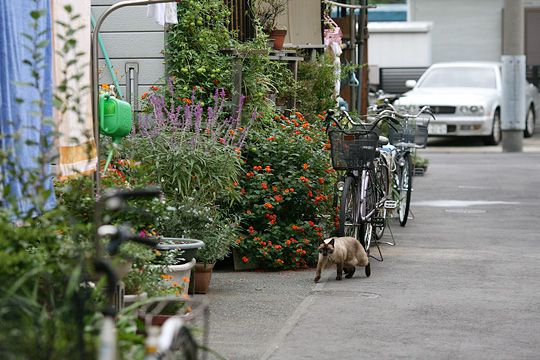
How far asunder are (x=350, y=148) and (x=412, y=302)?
210 cm

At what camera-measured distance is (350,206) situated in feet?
33.3

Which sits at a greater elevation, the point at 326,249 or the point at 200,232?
the point at 200,232

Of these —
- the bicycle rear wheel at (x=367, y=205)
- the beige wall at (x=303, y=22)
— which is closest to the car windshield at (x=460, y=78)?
the beige wall at (x=303, y=22)

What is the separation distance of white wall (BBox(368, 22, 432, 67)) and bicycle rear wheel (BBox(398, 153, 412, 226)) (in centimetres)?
1778

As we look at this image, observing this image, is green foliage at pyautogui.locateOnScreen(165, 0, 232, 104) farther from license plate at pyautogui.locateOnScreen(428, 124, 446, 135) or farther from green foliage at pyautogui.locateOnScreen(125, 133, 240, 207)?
license plate at pyautogui.locateOnScreen(428, 124, 446, 135)

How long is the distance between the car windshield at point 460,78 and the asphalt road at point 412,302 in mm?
11887

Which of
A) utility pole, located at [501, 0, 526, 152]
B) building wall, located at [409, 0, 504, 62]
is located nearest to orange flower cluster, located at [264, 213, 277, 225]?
utility pole, located at [501, 0, 526, 152]

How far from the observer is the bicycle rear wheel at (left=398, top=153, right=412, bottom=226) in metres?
12.6

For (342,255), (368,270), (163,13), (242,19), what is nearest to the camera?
(342,255)

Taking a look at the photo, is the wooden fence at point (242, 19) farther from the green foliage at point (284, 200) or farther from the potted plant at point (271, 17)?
the green foliage at point (284, 200)

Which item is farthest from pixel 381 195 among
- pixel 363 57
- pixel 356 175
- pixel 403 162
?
pixel 363 57

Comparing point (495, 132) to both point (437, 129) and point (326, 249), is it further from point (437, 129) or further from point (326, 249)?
point (326, 249)

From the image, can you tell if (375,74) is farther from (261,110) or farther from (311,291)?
(311,291)

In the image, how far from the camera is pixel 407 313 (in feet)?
25.9
